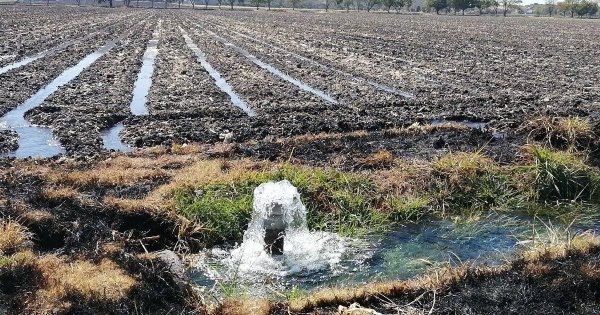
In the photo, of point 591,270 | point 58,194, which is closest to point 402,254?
point 591,270

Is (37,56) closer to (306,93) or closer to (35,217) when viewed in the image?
(306,93)

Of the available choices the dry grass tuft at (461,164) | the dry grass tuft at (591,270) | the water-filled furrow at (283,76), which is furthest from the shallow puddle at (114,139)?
the dry grass tuft at (591,270)

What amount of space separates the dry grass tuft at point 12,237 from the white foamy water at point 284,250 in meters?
2.29

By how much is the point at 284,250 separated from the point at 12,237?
356cm

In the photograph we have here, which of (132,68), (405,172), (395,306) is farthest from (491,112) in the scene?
(132,68)

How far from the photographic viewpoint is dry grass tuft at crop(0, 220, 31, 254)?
7.05 metres

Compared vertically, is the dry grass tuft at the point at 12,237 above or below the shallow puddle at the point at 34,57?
below

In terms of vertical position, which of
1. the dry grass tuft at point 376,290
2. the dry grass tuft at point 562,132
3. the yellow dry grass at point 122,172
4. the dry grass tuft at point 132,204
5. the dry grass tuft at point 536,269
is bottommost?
the dry grass tuft at point 376,290

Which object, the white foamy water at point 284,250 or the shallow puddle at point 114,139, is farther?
the shallow puddle at point 114,139

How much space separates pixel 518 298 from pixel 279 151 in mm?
6212

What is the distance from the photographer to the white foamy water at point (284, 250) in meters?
7.65

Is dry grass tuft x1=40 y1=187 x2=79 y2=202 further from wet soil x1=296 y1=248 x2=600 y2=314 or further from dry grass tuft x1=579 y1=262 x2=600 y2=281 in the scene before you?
dry grass tuft x1=579 y1=262 x2=600 y2=281

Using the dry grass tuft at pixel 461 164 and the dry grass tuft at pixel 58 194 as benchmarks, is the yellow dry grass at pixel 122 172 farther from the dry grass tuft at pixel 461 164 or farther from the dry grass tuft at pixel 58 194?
the dry grass tuft at pixel 461 164

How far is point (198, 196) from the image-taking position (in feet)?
30.4
